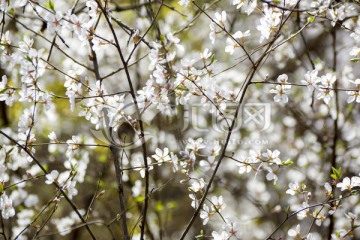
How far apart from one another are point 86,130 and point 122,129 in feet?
4.89

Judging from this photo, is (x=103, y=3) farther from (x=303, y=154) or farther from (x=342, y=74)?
(x=303, y=154)

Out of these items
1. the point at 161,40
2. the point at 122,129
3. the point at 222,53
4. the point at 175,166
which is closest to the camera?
the point at 161,40

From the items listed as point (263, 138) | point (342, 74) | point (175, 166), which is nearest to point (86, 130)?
point (263, 138)

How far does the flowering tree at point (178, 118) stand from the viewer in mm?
2145

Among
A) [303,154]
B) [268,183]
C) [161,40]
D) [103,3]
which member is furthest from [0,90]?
[268,183]

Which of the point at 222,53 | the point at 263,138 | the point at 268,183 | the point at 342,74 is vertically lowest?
the point at 268,183

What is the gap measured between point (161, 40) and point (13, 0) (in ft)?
2.11

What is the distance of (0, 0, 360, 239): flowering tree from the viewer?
2.14m

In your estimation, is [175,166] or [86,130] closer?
[175,166]

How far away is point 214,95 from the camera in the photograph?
2279 millimetres

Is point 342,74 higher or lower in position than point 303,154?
higher

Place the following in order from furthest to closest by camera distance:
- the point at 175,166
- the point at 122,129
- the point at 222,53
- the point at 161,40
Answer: the point at 222,53 → the point at 122,129 → the point at 175,166 → the point at 161,40

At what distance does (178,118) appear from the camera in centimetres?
437

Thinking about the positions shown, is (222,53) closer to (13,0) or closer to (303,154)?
(303,154)
